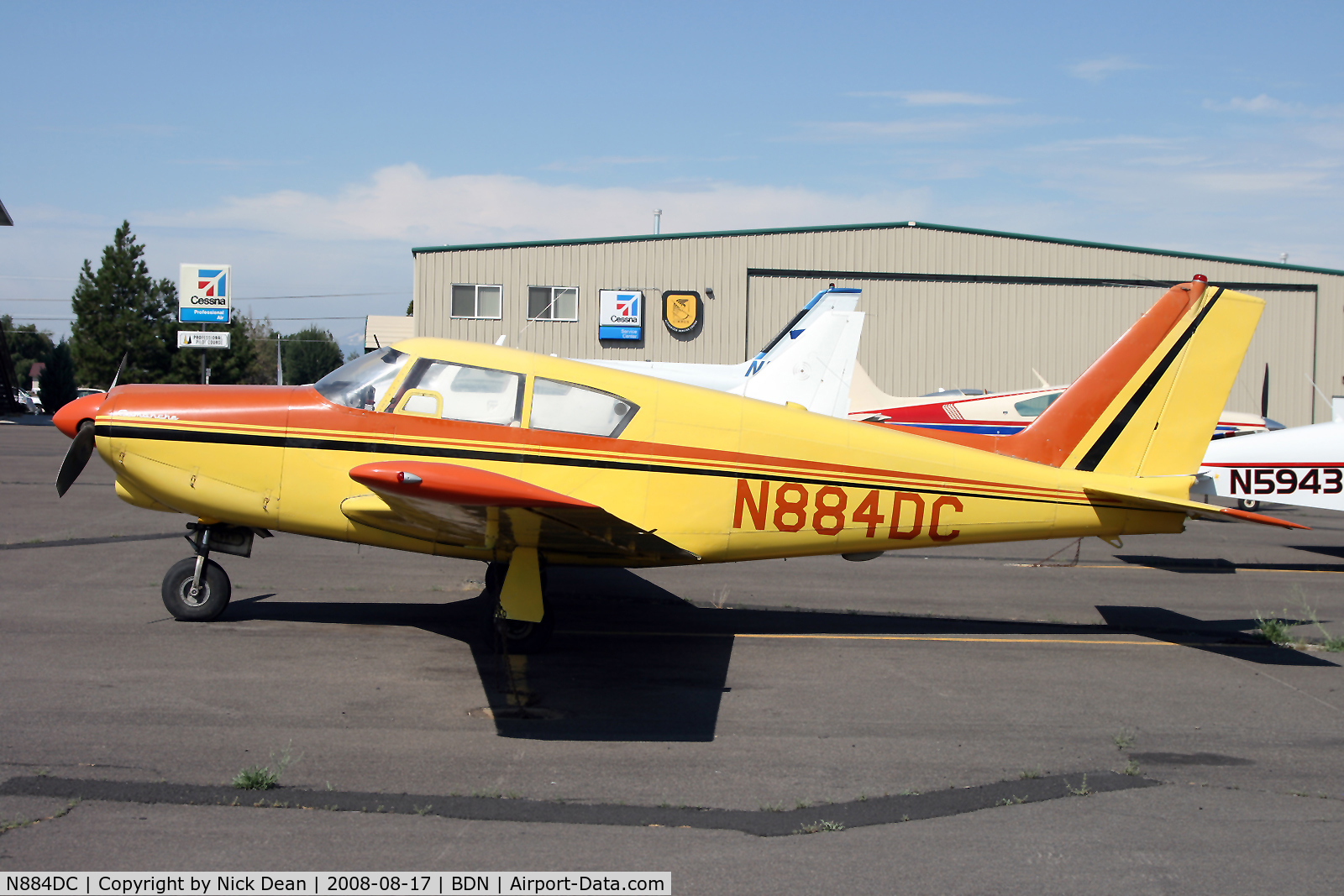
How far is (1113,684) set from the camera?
6816mm

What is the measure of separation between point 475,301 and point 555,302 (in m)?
2.56

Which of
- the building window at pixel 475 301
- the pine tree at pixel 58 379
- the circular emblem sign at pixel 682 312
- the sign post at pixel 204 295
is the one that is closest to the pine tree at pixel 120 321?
the pine tree at pixel 58 379

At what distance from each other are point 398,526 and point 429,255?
83.6ft

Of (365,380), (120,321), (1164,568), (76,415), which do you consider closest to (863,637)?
(365,380)

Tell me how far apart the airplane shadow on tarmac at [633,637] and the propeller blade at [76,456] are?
155cm

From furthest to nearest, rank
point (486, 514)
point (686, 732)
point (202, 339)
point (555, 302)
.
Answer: point (202, 339), point (555, 302), point (486, 514), point (686, 732)

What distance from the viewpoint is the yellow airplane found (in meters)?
6.83

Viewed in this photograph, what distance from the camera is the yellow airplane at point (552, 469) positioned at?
6832 mm

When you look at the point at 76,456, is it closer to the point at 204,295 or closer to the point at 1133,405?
the point at 1133,405

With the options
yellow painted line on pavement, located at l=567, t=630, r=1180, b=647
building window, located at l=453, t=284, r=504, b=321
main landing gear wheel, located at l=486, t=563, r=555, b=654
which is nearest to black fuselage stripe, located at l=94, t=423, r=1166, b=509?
main landing gear wheel, located at l=486, t=563, r=555, b=654

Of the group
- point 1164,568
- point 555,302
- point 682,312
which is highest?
point 555,302

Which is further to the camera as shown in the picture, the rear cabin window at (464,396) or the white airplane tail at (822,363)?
the white airplane tail at (822,363)

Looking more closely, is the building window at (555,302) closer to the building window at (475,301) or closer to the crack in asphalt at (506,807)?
the building window at (475,301)

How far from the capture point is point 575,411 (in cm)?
695
